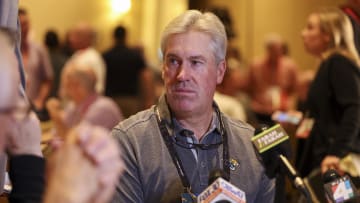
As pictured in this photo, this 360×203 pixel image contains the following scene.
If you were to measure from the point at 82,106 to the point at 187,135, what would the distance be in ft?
8.86

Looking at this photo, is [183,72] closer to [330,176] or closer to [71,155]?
[330,176]

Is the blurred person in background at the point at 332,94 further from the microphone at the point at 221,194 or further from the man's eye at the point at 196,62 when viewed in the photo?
the microphone at the point at 221,194

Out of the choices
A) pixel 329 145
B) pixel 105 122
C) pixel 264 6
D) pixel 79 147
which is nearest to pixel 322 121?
pixel 329 145

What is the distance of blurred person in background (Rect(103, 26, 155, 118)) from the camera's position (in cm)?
765

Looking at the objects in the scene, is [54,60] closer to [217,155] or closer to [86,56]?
[86,56]

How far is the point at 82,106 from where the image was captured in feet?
16.8

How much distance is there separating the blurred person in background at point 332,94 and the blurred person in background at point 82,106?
142 centimetres

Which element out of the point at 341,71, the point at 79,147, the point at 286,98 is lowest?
the point at 286,98

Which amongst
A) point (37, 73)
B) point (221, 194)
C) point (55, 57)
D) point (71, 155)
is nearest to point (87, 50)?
point (55, 57)

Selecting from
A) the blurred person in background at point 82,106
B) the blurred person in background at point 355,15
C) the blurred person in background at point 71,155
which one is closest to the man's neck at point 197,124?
the blurred person in background at point 71,155

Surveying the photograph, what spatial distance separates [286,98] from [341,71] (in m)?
3.41

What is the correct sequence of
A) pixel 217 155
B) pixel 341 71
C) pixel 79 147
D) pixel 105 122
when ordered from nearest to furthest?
pixel 79 147
pixel 217 155
pixel 341 71
pixel 105 122

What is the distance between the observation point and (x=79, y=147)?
1.21 meters

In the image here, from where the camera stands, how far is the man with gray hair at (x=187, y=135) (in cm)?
243
